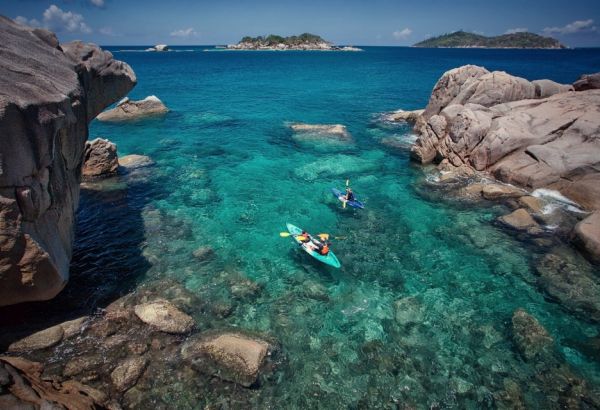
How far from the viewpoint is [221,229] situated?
74.5 ft

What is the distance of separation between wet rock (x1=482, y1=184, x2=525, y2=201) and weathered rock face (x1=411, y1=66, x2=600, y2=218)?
145 centimetres

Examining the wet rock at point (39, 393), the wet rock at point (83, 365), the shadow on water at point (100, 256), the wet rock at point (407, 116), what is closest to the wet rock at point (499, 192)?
the wet rock at point (407, 116)

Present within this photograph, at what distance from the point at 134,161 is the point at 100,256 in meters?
16.1

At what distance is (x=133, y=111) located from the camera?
5081cm

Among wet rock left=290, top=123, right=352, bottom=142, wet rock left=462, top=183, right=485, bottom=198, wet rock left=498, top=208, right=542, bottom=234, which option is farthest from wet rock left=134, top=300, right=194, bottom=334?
wet rock left=290, top=123, right=352, bottom=142

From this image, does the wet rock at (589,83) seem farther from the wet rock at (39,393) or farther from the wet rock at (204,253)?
the wet rock at (39,393)

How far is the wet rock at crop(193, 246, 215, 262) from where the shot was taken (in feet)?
64.7

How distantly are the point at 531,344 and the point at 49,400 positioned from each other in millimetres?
17652

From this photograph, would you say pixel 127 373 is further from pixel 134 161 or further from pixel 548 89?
pixel 548 89

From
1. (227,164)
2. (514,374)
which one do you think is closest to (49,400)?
(514,374)

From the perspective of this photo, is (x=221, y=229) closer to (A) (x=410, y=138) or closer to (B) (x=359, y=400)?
(B) (x=359, y=400)

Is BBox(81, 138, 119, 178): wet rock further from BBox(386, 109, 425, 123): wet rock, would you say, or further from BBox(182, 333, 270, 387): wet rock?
BBox(386, 109, 425, 123): wet rock

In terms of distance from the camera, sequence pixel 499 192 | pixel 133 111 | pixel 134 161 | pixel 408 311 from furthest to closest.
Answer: pixel 133 111 → pixel 134 161 → pixel 499 192 → pixel 408 311

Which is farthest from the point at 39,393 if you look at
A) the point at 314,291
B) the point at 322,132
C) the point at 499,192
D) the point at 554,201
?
the point at 322,132
